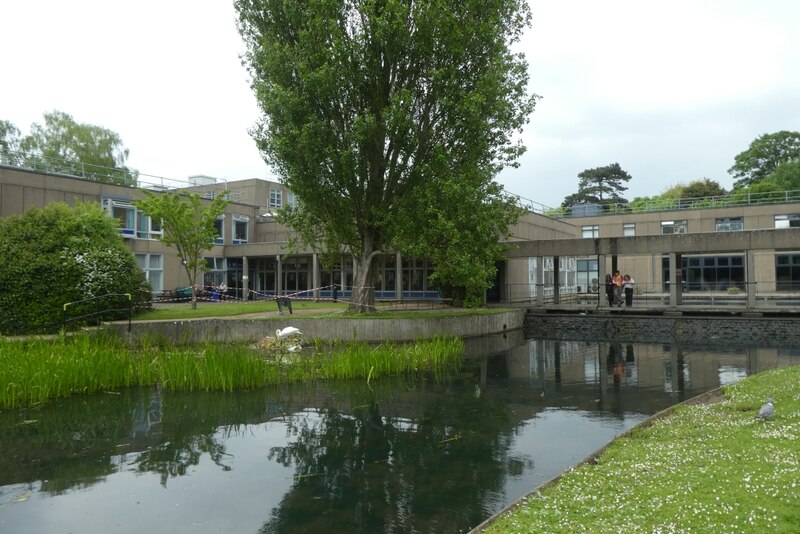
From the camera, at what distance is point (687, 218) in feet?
156

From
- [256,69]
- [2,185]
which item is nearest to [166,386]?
[256,69]

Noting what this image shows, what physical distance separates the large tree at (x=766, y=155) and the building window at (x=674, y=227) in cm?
2545

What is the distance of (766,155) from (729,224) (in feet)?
96.0

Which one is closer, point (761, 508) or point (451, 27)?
point (761, 508)

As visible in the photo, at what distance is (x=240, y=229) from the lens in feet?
137

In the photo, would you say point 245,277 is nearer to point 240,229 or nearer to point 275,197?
point 240,229

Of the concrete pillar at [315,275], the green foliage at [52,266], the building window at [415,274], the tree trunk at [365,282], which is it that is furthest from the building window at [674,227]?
the green foliage at [52,266]

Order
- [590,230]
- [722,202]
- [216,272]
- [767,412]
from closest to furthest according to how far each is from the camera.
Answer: [767,412]
[216,272]
[722,202]
[590,230]

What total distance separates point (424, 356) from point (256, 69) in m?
Result: 13.1

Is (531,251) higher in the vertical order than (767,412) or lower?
higher

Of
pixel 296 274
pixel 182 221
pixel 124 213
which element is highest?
pixel 124 213

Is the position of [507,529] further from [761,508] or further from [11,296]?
[11,296]

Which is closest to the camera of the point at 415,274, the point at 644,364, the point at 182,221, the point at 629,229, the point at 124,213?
the point at 644,364

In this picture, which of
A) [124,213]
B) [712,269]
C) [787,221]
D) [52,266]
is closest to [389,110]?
[52,266]
